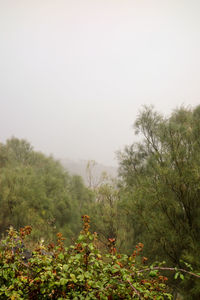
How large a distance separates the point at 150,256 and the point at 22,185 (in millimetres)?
13499

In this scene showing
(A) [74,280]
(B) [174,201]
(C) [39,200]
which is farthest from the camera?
(C) [39,200]

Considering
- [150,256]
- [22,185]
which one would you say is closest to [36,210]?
[22,185]

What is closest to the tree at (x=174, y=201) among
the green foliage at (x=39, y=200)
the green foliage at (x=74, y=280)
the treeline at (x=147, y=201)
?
the treeline at (x=147, y=201)

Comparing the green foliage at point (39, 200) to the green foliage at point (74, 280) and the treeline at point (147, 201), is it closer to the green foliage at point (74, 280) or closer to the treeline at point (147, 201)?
the treeline at point (147, 201)

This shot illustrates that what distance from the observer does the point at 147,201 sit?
352 inches

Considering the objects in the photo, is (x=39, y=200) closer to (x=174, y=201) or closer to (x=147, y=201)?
(x=147, y=201)

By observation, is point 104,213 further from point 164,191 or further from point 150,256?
point 164,191

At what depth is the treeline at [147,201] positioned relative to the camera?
8375 mm

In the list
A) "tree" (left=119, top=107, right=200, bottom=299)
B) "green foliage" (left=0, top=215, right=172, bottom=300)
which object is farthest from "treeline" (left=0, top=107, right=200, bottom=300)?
"green foliage" (left=0, top=215, right=172, bottom=300)

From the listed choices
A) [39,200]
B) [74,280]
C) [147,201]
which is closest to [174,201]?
[147,201]

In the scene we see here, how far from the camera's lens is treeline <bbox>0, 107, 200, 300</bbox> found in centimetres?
838

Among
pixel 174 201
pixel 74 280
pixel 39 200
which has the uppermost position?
pixel 39 200

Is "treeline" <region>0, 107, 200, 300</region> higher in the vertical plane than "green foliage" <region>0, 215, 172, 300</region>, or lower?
higher

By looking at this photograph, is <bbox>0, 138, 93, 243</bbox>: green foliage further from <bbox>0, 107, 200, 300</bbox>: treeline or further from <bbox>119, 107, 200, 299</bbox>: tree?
<bbox>119, 107, 200, 299</bbox>: tree
